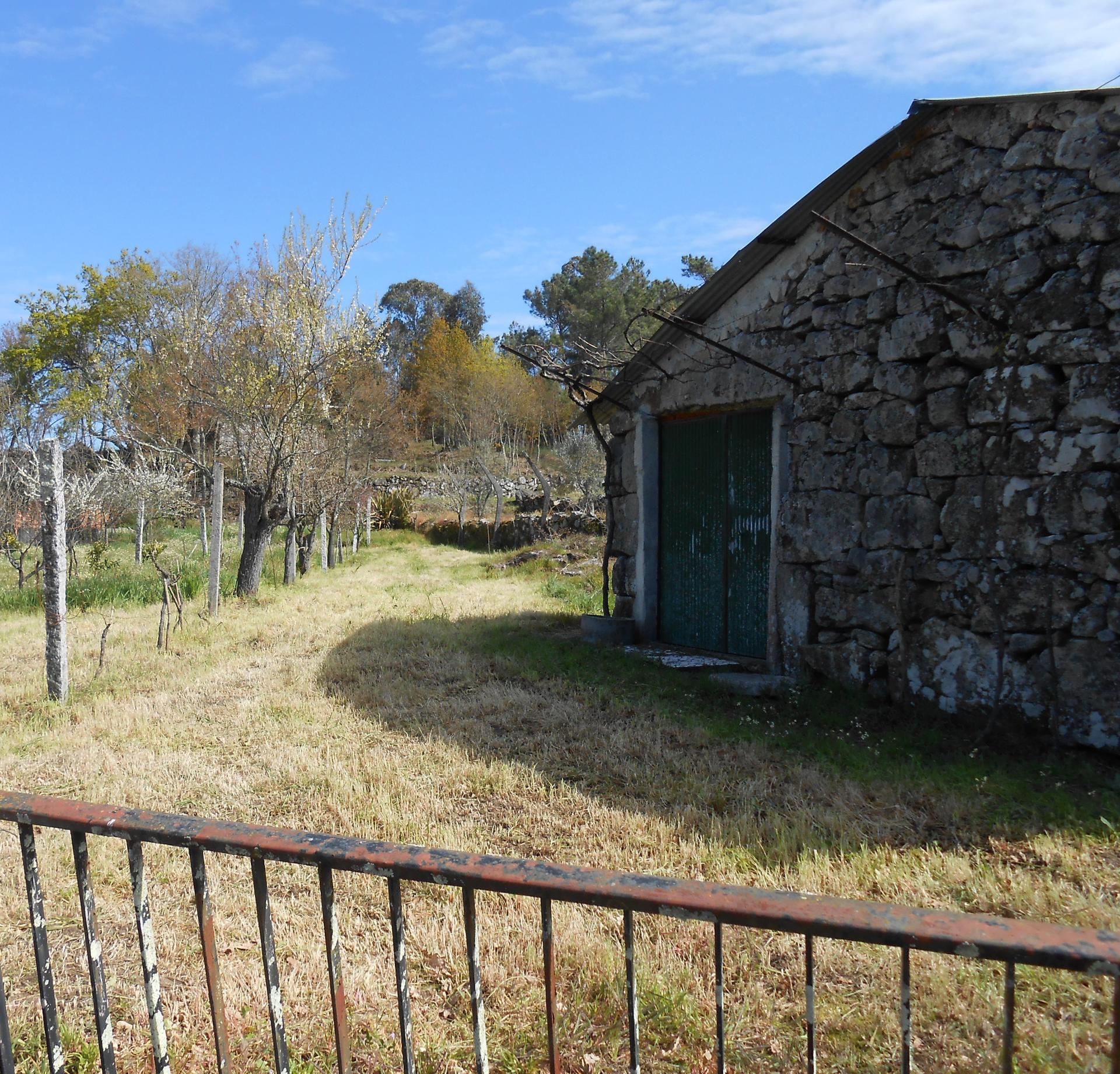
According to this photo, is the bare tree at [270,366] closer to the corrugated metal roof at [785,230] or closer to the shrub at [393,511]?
the corrugated metal roof at [785,230]

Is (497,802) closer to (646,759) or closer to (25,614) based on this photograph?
(646,759)

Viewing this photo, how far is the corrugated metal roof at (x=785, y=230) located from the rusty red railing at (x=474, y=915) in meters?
4.85

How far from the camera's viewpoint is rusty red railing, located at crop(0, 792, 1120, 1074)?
112 centimetres

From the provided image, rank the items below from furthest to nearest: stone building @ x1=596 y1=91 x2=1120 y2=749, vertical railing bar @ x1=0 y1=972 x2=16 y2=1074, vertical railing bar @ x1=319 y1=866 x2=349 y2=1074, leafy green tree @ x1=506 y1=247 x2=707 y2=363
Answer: leafy green tree @ x1=506 y1=247 x2=707 y2=363 → stone building @ x1=596 y1=91 x2=1120 y2=749 → vertical railing bar @ x1=0 y1=972 x2=16 y2=1074 → vertical railing bar @ x1=319 y1=866 x2=349 y2=1074

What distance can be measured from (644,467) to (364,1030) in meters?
6.26

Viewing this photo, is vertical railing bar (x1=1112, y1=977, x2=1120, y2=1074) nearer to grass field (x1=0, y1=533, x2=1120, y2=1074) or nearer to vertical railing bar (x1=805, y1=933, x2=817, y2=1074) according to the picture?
vertical railing bar (x1=805, y1=933, x2=817, y2=1074)

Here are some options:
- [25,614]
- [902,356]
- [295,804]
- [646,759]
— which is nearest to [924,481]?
[902,356]

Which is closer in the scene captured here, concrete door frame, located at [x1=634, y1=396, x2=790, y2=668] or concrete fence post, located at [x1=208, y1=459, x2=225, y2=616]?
concrete door frame, located at [x1=634, y1=396, x2=790, y2=668]

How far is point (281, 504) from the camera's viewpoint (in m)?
12.7

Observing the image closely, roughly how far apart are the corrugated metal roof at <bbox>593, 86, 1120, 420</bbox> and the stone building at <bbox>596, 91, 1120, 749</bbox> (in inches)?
1.1

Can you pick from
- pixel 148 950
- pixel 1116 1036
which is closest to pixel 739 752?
pixel 148 950

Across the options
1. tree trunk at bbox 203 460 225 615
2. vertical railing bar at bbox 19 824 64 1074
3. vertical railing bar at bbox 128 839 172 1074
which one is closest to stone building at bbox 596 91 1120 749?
vertical railing bar at bbox 128 839 172 1074

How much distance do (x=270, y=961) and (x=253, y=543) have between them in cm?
1147

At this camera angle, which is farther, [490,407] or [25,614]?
[490,407]
